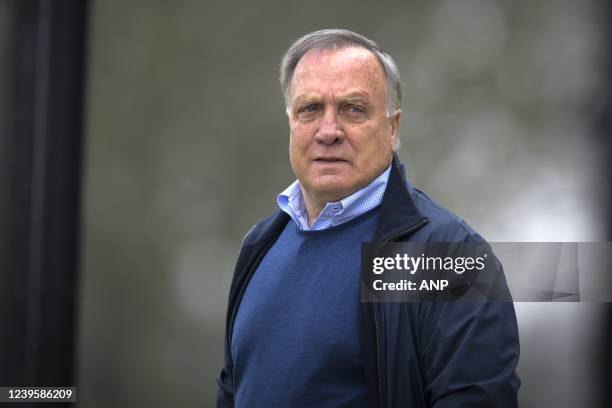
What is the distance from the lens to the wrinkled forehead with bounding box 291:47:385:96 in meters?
1.02

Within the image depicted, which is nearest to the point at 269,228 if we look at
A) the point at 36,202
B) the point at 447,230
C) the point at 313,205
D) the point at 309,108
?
the point at 313,205

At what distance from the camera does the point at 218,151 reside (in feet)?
6.45

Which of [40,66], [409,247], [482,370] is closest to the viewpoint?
[482,370]

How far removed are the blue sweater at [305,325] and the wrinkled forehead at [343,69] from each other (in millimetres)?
192

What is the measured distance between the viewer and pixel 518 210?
180 centimetres

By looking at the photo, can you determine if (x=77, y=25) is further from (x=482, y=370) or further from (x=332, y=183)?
(x=482, y=370)

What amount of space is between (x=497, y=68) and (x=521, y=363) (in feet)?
2.51

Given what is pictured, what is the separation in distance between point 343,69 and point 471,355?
1.45 ft

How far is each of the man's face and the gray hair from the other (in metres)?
0.01

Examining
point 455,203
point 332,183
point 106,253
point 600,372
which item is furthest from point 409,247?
point 106,253

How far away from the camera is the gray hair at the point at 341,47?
104 cm

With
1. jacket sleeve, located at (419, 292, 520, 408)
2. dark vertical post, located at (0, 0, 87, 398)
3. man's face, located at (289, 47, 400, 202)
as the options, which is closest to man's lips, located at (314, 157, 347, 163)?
man's face, located at (289, 47, 400, 202)

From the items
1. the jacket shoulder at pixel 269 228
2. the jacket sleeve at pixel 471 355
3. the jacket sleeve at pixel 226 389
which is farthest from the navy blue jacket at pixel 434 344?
the jacket sleeve at pixel 226 389

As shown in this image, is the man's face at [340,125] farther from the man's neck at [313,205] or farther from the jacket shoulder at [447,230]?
the jacket shoulder at [447,230]
